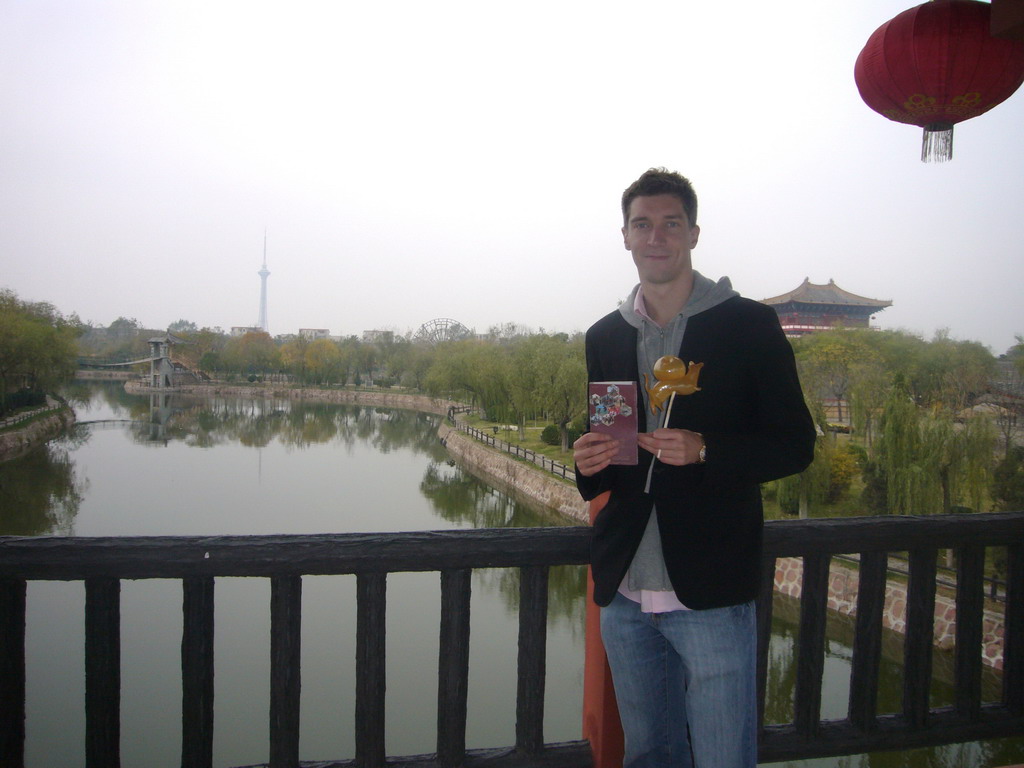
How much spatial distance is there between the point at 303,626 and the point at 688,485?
8.50 metres

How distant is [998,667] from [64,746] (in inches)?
370

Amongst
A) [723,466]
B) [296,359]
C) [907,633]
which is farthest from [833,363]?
[296,359]

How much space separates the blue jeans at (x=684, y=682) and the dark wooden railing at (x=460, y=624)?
233 millimetres

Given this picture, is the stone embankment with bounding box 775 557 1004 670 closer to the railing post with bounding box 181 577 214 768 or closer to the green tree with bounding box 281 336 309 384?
the railing post with bounding box 181 577 214 768

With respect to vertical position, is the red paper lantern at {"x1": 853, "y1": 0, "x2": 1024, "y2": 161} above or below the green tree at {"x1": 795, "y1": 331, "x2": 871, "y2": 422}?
above

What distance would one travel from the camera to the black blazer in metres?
1.13

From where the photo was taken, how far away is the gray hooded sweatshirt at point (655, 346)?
121 centimetres

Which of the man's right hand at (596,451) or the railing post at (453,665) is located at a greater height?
the man's right hand at (596,451)

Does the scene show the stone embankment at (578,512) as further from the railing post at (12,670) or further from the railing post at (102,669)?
the railing post at (12,670)

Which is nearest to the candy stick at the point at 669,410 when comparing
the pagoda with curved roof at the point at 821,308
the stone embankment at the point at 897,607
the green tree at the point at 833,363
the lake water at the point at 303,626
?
the lake water at the point at 303,626

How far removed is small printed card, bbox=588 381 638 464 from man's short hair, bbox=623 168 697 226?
1.12 ft

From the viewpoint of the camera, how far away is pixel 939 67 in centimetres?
218

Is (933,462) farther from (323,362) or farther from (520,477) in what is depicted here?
(323,362)

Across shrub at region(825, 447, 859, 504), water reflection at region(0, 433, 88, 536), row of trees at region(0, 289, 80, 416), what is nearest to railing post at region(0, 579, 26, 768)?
shrub at region(825, 447, 859, 504)
